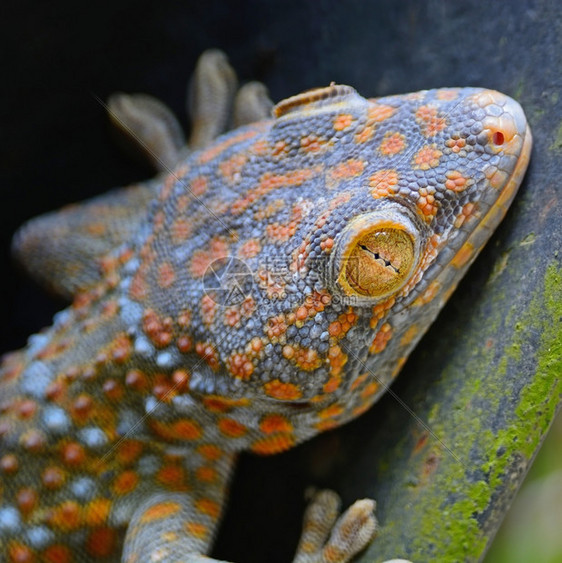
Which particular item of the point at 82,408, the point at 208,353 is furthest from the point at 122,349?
the point at 208,353

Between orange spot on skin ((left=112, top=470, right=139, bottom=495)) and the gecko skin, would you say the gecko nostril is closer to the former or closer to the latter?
the gecko skin

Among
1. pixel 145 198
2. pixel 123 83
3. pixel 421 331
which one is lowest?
pixel 421 331

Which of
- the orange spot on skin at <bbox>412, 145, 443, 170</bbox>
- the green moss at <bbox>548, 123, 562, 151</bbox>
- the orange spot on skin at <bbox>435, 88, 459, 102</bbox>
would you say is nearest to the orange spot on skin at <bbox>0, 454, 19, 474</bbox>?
the orange spot on skin at <bbox>412, 145, 443, 170</bbox>

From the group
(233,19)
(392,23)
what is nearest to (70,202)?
(233,19)

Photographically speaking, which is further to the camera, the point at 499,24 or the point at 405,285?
the point at 499,24

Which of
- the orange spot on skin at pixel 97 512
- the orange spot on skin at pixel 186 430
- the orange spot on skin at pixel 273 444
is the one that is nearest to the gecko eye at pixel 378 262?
the orange spot on skin at pixel 273 444

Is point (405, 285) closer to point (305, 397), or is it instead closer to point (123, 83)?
point (305, 397)

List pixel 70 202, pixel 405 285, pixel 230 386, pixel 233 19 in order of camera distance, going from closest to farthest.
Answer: pixel 405 285 → pixel 230 386 → pixel 233 19 → pixel 70 202

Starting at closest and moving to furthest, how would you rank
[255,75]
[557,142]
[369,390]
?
[557,142]
[369,390]
[255,75]

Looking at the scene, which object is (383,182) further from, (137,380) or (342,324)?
(137,380)
